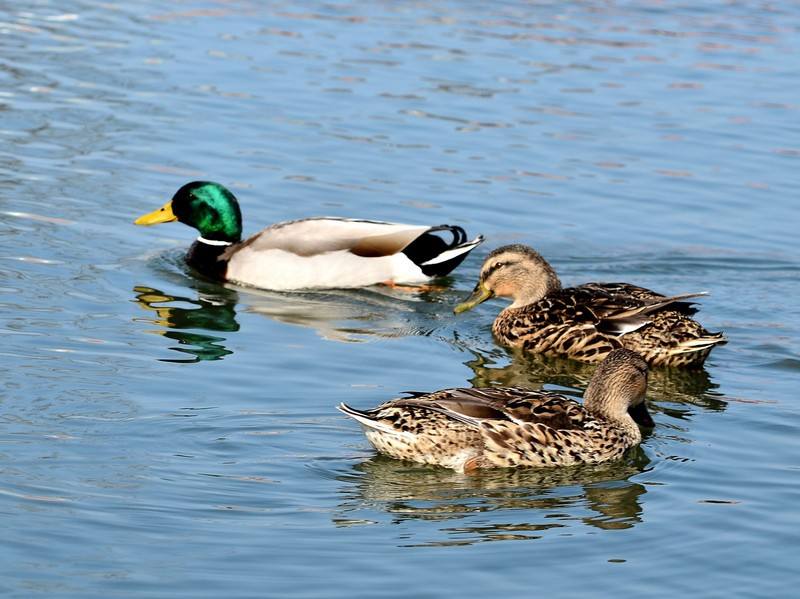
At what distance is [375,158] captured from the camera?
54.1 feet

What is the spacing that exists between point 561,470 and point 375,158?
7.80 meters

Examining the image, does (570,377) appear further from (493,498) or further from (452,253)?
(493,498)

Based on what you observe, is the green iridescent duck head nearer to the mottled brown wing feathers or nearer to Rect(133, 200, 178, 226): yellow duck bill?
Rect(133, 200, 178, 226): yellow duck bill

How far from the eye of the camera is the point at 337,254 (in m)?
13.7

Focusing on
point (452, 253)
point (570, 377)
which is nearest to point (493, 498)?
point (570, 377)

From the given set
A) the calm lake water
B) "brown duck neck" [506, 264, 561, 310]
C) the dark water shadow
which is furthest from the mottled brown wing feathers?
"brown duck neck" [506, 264, 561, 310]

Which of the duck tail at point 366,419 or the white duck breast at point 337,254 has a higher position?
the white duck breast at point 337,254

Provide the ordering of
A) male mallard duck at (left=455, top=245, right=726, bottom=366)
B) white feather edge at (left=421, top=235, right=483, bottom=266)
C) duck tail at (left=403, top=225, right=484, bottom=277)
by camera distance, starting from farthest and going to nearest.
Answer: duck tail at (left=403, top=225, right=484, bottom=277) → white feather edge at (left=421, top=235, right=483, bottom=266) → male mallard duck at (left=455, top=245, right=726, bottom=366)

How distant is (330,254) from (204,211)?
1.21m

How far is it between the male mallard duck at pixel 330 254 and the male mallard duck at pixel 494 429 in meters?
4.21

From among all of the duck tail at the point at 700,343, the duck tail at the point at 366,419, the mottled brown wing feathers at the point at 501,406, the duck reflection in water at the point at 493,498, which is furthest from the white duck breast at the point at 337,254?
the duck tail at the point at 366,419

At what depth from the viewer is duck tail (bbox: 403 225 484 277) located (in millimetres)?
13672

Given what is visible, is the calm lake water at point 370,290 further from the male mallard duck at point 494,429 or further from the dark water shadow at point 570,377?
the male mallard duck at point 494,429

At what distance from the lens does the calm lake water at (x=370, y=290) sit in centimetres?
764
